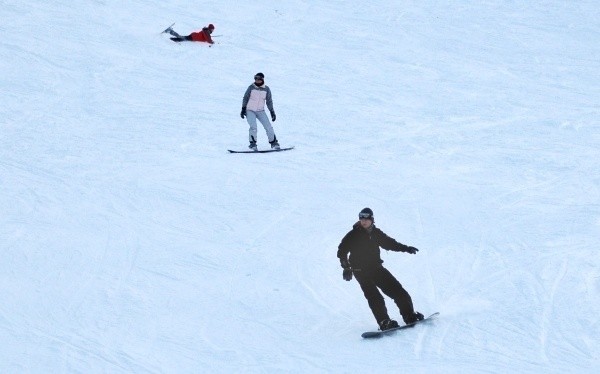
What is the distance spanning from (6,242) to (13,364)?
130 inches

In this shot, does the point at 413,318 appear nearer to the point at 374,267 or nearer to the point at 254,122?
the point at 374,267

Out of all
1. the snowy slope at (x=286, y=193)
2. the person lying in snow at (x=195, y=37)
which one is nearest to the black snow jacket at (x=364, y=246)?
the snowy slope at (x=286, y=193)

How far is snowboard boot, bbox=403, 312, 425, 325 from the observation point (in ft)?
26.6

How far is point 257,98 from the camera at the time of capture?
46.6 ft

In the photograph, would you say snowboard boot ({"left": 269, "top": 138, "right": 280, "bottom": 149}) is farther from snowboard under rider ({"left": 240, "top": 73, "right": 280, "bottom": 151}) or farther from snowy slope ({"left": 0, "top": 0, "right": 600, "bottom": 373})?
snowy slope ({"left": 0, "top": 0, "right": 600, "bottom": 373})

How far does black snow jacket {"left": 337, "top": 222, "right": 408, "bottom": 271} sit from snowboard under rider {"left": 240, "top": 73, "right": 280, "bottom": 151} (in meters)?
6.30

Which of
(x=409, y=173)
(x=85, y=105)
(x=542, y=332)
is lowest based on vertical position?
(x=85, y=105)

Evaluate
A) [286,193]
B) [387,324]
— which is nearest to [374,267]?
[387,324]

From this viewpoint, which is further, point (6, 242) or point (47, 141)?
point (47, 141)

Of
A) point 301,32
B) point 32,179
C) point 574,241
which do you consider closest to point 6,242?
point 32,179

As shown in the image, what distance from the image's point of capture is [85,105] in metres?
17.0

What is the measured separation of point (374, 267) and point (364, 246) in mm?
255

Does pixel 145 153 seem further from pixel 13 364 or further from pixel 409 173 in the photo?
pixel 13 364

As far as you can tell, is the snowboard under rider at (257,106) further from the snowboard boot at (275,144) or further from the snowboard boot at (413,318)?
the snowboard boot at (413,318)
